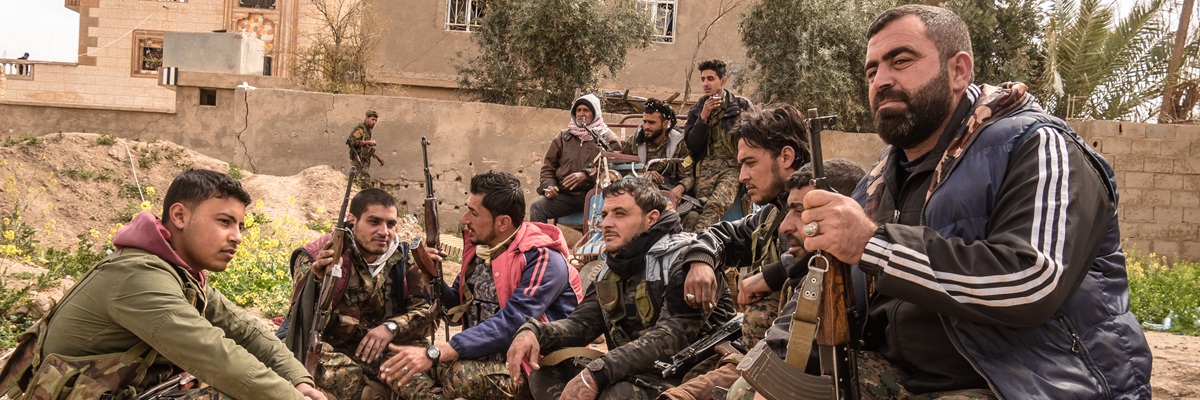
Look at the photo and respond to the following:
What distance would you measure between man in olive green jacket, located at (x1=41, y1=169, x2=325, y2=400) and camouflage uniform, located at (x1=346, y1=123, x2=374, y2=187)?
969 centimetres

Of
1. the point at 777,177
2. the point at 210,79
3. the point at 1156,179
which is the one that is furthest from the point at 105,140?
the point at 1156,179

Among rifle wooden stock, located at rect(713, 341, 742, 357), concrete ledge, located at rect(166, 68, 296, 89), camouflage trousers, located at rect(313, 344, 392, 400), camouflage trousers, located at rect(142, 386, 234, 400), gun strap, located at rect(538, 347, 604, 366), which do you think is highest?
concrete ledge, located at rect(166, 68, 296, 89)

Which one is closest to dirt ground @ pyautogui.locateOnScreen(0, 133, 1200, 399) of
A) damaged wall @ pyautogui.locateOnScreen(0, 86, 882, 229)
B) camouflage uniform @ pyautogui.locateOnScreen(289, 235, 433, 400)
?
damaged wall @ pyautogui.locateOnScreen(0, 86, 882, 229)

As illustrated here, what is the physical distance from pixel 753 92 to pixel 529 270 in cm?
1208

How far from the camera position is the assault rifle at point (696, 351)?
453 cm

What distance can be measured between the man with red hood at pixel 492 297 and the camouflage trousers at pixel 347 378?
21 centimetres

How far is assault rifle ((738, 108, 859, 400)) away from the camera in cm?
284

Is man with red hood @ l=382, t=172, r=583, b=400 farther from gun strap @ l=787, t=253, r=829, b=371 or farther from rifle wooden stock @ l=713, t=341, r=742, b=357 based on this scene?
gun strap @ l=787, t=253, r=829, b=371

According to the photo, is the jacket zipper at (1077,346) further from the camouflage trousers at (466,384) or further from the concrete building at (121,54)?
the concrete building at (121,54)

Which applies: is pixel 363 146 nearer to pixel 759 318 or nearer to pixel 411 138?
pixel 411 138

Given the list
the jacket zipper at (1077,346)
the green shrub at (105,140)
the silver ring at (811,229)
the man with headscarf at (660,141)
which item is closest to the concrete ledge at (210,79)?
the green shrub at (105,140)

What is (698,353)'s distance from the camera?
4523 millimetres

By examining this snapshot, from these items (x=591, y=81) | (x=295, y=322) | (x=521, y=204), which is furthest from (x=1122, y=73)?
(x=295, y=322)

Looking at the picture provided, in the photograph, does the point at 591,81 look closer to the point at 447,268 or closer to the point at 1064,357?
the point at 447,268
